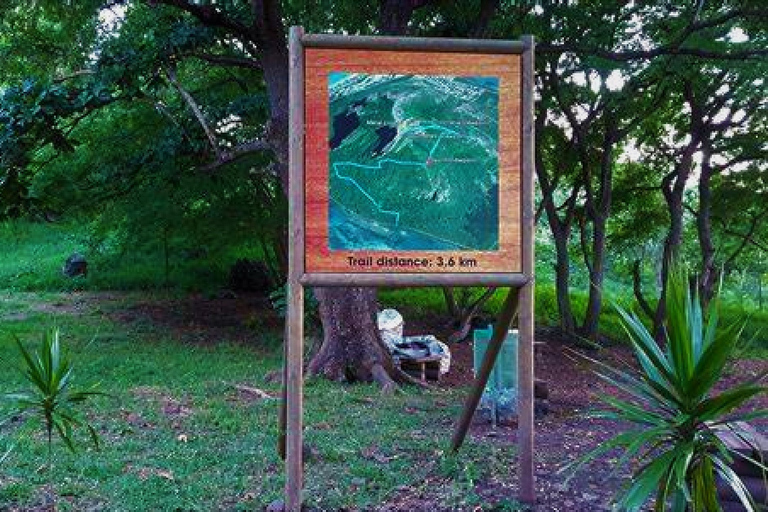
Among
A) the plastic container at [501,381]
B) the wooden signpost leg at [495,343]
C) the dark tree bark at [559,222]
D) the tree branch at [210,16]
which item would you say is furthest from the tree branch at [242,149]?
the dark tree bark at [559,222]

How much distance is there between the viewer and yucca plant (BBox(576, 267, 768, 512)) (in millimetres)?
2885

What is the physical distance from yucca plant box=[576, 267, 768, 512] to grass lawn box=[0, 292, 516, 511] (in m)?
1.40

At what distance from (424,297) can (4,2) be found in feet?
33.5

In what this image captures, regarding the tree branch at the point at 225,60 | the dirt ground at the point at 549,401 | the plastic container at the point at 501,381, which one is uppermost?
the tree branch at the point at 225,60

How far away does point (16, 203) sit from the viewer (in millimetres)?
8867

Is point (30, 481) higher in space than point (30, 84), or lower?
lower

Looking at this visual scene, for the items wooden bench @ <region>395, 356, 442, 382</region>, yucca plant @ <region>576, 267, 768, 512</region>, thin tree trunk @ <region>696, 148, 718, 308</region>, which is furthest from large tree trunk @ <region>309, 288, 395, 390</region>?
thin tree trunk @ <region>696, 148, 718, 308</region>

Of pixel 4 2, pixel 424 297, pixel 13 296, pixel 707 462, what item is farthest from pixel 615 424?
pixel 13 296

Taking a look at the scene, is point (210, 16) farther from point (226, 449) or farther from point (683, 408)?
point (683, 408)

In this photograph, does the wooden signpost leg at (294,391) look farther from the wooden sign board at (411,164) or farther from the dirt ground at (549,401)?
the dirt ground at (549,401)

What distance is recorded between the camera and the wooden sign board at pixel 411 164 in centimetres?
427

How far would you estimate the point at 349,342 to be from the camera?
356 inches

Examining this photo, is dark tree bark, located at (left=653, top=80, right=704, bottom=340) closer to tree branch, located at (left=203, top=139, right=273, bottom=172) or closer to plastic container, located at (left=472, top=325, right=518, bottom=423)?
plastic container, located at (left=472, top=325, right=518, bottom=423)

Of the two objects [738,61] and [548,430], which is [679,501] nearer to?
[548,430]
